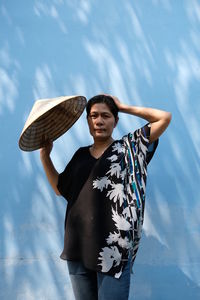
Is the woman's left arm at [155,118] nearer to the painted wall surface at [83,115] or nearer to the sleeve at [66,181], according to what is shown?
the sleeve at [66,181]

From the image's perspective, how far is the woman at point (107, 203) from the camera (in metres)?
1.92

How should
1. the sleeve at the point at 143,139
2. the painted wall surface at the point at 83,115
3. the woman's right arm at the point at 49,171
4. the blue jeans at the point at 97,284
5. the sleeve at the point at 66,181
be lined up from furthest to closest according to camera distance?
the painted wall surface at the point at 83,115
the woman's right arm at the point at 49,171
the sleeve at the point at 66,181
the sleeve at the point at 143,139
the blue jeans at the point at 97,284

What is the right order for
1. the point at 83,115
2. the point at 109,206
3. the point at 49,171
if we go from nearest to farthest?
1. the point at 109,206
2. the point at 49,171
3. the point at 83,115

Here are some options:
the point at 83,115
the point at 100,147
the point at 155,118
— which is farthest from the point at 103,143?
the point at 83,115

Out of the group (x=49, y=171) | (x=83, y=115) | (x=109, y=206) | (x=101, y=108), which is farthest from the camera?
(x=83, y=115)

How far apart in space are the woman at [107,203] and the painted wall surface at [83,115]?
57cm

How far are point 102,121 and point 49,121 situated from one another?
1.16 feet

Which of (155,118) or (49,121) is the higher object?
(49,121)

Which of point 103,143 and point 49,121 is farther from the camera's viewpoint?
point 49,121

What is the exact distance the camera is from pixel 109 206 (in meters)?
1.97

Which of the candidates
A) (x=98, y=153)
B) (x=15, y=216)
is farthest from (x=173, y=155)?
(x=15, y=216)

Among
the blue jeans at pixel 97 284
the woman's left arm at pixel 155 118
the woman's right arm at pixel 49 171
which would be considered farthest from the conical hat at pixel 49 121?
the blue jeans at pixel 97 284

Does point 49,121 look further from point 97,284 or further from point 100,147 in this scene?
point 97,284

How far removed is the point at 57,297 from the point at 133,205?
994 mm
